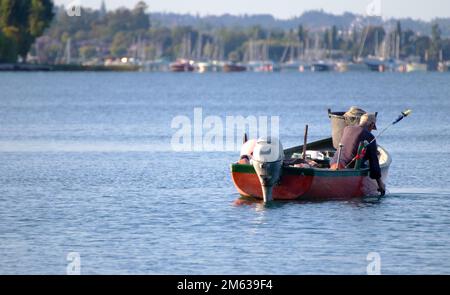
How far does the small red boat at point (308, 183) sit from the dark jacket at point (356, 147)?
0.85ft

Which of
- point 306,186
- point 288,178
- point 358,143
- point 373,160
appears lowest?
point 306,186

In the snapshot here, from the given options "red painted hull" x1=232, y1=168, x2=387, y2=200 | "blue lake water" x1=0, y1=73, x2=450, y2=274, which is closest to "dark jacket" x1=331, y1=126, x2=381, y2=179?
"red painted hull" x1=232, y1=168, x2=387, y2=200

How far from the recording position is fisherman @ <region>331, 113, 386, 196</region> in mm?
37438

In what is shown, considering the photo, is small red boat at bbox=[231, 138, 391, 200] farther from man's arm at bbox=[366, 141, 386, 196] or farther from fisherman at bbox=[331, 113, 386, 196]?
fisherman at bbox=[331, 113, 386, 196]

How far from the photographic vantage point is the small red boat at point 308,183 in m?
36.6

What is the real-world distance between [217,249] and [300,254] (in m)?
1.88

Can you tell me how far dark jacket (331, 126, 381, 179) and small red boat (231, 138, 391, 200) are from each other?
0.85ft

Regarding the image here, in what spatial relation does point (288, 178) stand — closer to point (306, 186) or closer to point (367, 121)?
point (306, 186)

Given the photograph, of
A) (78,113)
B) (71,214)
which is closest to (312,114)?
(78,113)

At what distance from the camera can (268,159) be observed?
3522 centimetres

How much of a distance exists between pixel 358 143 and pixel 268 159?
334 centimetres

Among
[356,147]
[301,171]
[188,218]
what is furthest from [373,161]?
[188,218]
